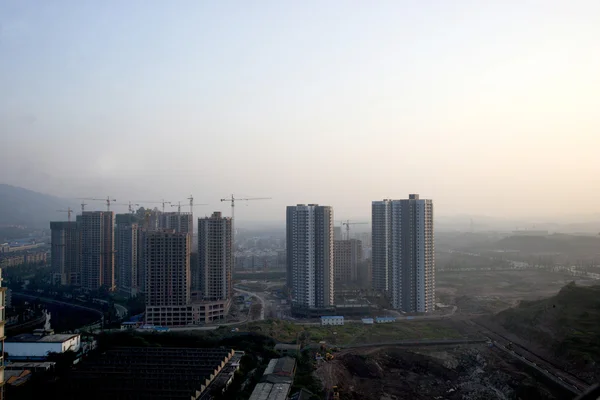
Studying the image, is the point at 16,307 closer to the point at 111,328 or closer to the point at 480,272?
the point at 111,328

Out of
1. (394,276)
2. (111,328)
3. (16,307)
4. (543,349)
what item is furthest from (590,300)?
(16,307)

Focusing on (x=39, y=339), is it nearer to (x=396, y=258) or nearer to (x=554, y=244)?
(x=396, y=258)

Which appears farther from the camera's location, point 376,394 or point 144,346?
point 144,346

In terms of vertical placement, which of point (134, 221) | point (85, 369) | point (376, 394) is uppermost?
point (134, 221)

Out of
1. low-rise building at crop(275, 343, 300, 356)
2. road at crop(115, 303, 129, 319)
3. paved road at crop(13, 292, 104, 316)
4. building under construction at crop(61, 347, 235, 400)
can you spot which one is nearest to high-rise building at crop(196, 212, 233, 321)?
road at crop(115, 303, 129, 319)

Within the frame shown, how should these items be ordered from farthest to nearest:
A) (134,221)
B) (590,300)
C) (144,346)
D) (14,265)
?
(14,265)
(134,221)
(590,300)
(144,346)
